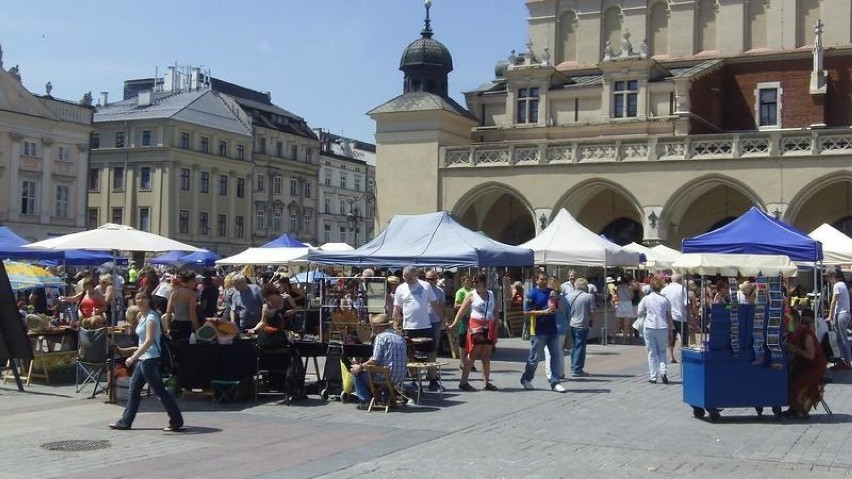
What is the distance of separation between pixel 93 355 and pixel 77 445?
170 inches

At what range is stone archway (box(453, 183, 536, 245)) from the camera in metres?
41.9

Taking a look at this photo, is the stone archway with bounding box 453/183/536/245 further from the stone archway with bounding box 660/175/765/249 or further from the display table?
the display table

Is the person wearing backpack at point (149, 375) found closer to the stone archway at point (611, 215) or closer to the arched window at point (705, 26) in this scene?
the stone archway at point (611, 215)

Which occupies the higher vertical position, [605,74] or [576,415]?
[605,74]

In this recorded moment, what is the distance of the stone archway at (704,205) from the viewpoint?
117ft

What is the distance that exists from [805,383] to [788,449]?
2.22 metres

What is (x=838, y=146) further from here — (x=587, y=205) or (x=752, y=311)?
(x=752, y=311)

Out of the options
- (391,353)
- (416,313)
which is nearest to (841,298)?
(416,313)

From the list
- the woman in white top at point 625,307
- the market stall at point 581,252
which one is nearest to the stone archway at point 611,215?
the market stall at point 581,252

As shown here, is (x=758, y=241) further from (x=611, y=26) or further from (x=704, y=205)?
(x=611, y=26)

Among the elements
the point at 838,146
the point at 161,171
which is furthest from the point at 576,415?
the point at 161,171

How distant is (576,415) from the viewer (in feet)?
40.8

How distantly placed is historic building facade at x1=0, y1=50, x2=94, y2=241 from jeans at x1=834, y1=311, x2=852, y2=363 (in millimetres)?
47635

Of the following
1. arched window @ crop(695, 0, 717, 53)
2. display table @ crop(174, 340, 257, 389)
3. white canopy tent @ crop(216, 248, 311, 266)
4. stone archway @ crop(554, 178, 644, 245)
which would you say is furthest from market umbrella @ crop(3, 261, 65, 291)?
arched window @ crop(695, 0, 717, 53)
